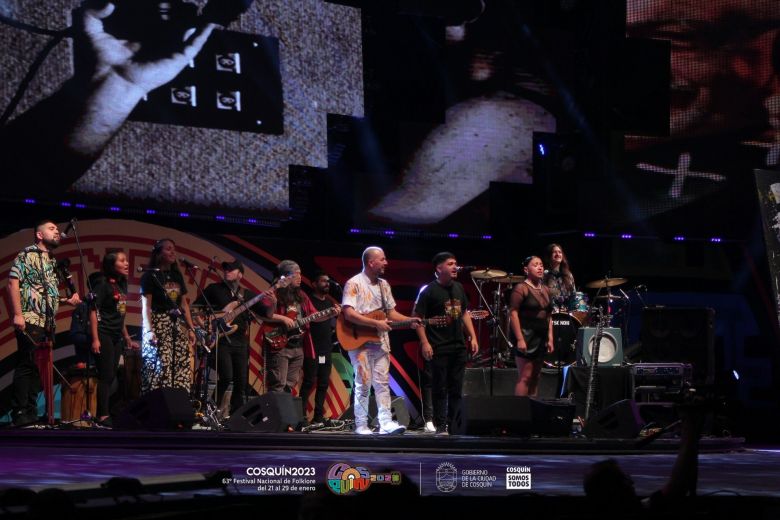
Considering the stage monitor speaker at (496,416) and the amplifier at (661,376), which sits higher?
the amplifier at (661,376)

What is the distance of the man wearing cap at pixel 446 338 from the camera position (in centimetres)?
963

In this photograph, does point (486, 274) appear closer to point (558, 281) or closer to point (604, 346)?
point (558, 281)

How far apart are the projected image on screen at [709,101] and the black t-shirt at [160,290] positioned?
16.8 feet

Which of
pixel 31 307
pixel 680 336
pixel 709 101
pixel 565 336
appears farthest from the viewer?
pixel 709 101

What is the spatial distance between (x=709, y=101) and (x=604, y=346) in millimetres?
3155

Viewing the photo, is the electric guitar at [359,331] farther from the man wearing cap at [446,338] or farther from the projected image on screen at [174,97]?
the projected image on screen at [174,97]

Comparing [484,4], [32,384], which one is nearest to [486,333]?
[484,4]

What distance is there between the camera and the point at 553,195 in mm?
13094

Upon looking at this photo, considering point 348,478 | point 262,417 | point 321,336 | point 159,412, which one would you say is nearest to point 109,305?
point 159,412

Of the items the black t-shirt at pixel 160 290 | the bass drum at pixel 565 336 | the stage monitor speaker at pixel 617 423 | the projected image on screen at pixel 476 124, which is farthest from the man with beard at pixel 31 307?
the bass drum at pixel 565 336

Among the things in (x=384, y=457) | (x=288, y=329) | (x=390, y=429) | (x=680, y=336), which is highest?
(x=288, y=329)

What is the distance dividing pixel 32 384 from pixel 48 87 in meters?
2.84

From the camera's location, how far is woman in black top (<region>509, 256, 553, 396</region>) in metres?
10.0

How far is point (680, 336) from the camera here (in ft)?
36.3
